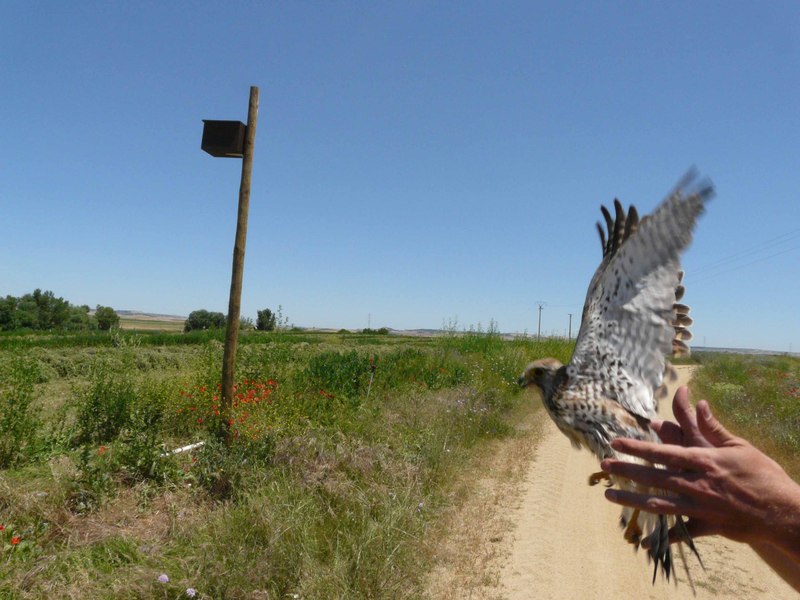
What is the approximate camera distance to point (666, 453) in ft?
3.24

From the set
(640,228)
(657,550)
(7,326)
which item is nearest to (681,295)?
(640,228)

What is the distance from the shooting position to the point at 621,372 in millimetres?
1835

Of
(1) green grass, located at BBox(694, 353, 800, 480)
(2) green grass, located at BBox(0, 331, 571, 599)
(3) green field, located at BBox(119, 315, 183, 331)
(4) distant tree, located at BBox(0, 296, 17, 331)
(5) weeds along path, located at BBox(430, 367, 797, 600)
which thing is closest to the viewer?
(2) green grass, located at BBox(0, 331, 571, 599)

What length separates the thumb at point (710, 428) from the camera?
3.74 ft

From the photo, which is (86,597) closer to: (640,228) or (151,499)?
(151,499)

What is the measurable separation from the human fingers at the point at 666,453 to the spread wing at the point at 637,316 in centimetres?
79

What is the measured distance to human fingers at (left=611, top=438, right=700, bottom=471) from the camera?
97 cm

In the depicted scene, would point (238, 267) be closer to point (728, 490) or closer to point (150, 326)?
point (728, 490)

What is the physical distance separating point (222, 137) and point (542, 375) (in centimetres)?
355

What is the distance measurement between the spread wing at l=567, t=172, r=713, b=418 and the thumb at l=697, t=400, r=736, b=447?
0.57m

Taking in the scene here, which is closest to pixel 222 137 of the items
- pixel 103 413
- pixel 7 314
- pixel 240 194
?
pixel 240 194

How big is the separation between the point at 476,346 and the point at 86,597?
12.0m

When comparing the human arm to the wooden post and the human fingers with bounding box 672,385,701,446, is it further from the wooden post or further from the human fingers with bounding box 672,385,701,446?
the wooden post

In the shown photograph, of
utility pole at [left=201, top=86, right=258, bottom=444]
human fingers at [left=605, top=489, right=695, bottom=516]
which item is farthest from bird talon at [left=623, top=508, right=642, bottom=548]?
utility pole at [left=201, top=86, right=258, bottom=444]
